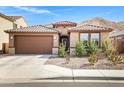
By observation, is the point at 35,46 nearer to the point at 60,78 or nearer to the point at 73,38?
the point at 73,38

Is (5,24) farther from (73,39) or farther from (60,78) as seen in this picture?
(60,78)

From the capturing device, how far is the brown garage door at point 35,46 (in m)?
26.9

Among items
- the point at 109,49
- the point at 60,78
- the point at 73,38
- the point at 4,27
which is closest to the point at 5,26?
the point at 4,27

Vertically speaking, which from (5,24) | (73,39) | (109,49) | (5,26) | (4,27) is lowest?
(109,49)

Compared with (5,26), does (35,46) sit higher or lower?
lower

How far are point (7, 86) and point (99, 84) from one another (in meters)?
3.50

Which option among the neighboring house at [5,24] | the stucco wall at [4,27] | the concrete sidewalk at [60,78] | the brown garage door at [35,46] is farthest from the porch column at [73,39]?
the concrete sidewalk at [60,78]

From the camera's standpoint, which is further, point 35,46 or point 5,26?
point 5,26

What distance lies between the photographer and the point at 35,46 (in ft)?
88.3

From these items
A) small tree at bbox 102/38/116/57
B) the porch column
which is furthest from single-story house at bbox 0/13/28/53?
small tree at bbox 102/38/116/57

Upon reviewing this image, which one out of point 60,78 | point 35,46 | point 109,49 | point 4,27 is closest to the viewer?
point 60,78

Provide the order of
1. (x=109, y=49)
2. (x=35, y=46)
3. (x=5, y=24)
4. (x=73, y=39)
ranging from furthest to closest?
(x=5, y=24) < (x=35, y=46) < (x=73, y=39) < (x=109, y=49)
